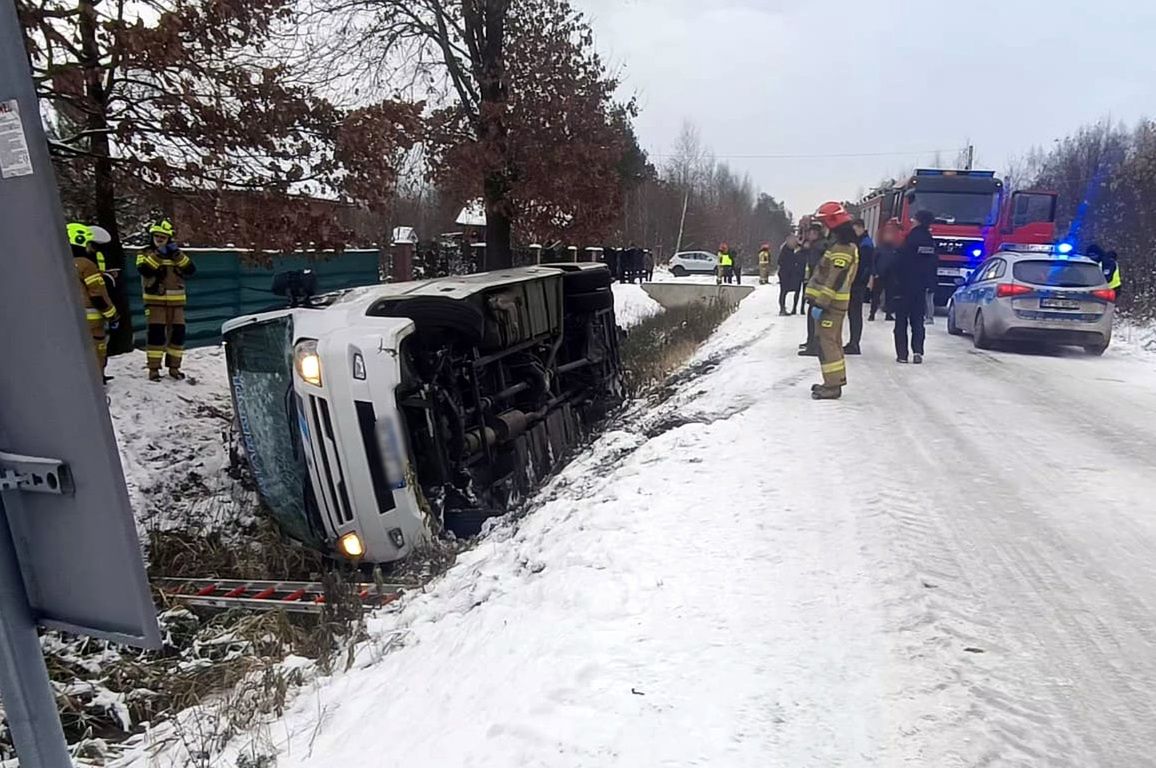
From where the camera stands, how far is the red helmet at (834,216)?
24.9 feet

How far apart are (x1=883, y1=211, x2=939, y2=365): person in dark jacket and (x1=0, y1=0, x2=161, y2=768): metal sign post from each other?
9496 millimetres

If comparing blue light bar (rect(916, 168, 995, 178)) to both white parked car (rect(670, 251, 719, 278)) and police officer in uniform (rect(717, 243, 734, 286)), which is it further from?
white parked car (rect(670, 251, 719, 278))

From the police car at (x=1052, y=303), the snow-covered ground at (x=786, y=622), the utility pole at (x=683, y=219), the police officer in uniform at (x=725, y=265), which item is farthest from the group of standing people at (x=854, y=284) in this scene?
the utility pole at (x=683, y=219)

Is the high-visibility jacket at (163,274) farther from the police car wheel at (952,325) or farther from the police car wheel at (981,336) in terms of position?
the police car wheel at (952,325)

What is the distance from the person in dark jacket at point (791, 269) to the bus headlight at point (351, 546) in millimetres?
13282

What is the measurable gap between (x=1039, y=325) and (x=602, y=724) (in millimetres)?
10423

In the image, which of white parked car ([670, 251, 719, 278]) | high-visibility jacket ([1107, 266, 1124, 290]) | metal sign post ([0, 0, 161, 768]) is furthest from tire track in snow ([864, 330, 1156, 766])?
white parked car ([670, 251, 719, 278])

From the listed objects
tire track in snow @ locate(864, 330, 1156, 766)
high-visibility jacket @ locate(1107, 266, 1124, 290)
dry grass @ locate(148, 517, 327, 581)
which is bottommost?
dry grass @ locate(148, 517, 327, 581)

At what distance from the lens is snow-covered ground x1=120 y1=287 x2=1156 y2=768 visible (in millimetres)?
2770

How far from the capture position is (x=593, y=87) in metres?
16.4

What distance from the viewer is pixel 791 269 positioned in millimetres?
17359

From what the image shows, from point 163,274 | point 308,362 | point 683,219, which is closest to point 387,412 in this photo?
point 308,362

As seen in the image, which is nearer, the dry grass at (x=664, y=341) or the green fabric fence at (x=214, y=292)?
the dry grass at (x=664, y=341)

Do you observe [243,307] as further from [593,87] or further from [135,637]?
[135,637]
